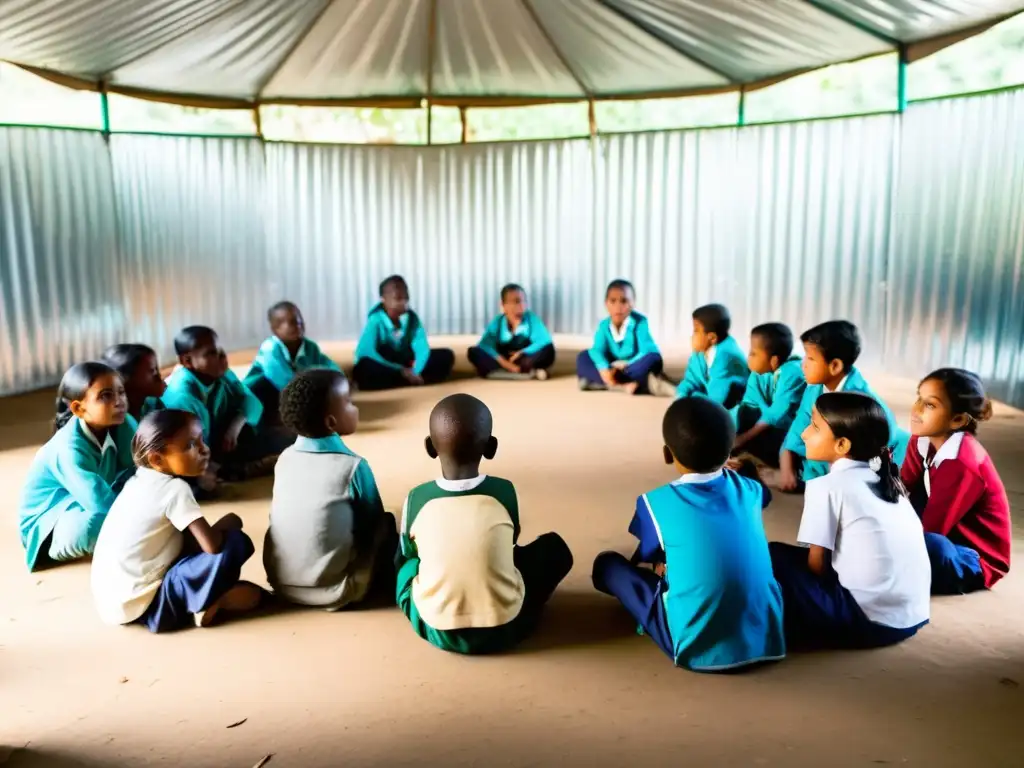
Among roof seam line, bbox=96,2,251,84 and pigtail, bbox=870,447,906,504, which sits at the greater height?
roof seam line, bbox=96,2,251,84

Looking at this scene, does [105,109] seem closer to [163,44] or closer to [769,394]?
[163,44]

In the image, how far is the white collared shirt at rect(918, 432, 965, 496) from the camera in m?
2.81

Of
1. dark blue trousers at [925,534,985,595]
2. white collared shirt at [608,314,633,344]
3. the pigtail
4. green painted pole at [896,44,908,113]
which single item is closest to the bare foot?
the pigtail

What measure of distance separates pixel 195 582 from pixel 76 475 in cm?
89

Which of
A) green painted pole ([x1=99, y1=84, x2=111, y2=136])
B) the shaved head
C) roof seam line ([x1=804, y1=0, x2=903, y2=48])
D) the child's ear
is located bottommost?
the child's ear

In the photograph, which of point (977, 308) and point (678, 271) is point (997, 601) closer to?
point (977, 308)

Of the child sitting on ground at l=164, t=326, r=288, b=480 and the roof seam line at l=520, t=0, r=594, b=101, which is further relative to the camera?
the roof seam line at l=520, t=0, r=594, b=101

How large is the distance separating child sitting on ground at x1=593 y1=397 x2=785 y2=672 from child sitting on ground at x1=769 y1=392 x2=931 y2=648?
15cm

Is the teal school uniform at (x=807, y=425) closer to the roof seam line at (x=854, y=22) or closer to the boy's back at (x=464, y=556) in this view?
the boy's back at (x=464, y=556)

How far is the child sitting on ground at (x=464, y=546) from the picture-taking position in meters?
2.41

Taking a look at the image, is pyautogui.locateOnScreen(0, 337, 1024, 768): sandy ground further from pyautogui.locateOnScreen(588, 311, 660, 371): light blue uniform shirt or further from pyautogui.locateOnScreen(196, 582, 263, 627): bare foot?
pyautogui.locateOnScreen(588, 311, 660, 371): light blue uniform shirt

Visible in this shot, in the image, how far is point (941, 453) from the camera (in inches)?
112

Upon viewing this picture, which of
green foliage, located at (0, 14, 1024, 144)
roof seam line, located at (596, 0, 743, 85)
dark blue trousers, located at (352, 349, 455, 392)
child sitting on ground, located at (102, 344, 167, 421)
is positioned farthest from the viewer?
dark blue trousers, located at (352, 349, 455, 392)

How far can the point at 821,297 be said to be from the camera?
299 inches
